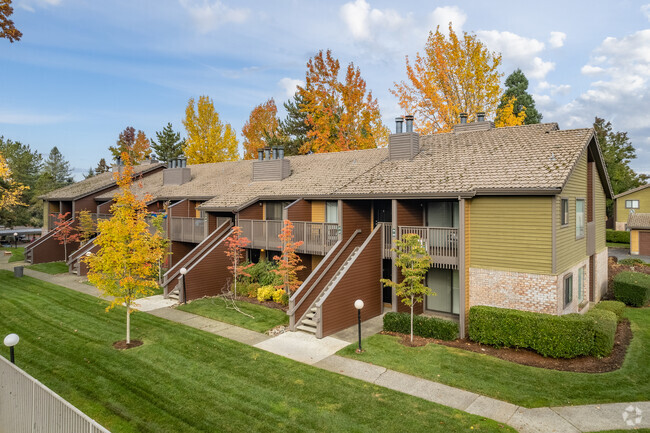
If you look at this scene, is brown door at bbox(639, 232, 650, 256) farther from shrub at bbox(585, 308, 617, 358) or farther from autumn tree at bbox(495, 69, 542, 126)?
shrub at bbox(585, 308, 617, 358)

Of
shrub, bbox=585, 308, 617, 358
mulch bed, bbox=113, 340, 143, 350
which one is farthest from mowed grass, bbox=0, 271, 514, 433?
shrub, bbox=585, 308, 617, 358

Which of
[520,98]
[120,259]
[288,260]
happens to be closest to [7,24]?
[120,259]

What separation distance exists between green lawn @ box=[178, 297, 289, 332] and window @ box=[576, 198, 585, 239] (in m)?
13.2

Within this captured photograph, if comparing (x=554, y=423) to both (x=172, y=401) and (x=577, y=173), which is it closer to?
(x=172, y=401)

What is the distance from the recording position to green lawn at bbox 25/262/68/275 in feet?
90.3

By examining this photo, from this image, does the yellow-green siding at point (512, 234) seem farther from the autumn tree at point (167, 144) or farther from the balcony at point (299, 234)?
the autumn tree at point (167, 144)

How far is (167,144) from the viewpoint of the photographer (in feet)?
198

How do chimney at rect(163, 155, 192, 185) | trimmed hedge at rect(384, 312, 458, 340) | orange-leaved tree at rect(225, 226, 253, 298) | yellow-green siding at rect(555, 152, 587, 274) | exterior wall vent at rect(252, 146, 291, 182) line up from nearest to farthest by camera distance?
1. yellow-green siding at rect(555, 152, 587, 274)
2. trimmed hedge at rect(384, 312, 458, 340)
3. orange-leaved tree at rect(225, 226, 253, 298)
4. exterior wall vent at rect(252, 146, 291, 182)
5. chimney at rect(163, 155, 192, 185)

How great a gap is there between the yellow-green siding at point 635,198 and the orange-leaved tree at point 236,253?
47.0 m

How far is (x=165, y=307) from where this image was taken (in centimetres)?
1877

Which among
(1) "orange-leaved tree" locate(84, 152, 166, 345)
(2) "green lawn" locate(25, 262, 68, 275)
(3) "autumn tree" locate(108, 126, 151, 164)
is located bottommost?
(2) "green lawn" locate(25, 262, 68, 275)

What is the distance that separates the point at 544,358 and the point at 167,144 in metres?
59.3

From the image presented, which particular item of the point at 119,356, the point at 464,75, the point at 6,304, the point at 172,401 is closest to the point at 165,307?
the point at 119,356

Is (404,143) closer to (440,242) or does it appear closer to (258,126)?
(440,242)
